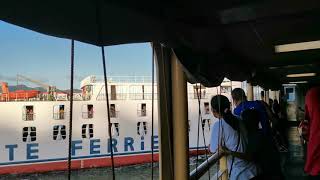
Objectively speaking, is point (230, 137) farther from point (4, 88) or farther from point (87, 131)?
point (87, 131)

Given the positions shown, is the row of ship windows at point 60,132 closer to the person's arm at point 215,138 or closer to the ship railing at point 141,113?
the ship railing at point 141,113

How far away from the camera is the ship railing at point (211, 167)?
1982 mm

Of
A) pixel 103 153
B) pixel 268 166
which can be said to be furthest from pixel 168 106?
pixel 103 153

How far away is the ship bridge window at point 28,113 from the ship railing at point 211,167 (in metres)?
16.9

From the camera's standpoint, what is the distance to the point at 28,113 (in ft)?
61.8

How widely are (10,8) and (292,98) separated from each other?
8645mm

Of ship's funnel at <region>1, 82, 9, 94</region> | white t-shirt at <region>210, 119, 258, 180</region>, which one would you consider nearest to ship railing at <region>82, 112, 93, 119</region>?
ship's funnel at <region>1, 82, 9, 94</region>

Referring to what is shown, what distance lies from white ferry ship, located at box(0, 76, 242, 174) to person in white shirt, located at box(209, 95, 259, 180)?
50.0 ft

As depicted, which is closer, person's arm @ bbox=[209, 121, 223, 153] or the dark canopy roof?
the dark canopy roof

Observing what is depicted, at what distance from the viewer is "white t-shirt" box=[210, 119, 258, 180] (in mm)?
1966

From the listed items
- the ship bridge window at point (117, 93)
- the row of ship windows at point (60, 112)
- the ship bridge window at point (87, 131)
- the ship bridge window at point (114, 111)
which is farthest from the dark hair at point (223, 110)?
the ship bridge window at point (87, 131)

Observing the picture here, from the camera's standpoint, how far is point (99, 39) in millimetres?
1070

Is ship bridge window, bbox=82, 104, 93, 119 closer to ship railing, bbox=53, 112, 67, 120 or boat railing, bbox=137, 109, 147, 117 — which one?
ship railing, bbox=53, 112, 67, 120

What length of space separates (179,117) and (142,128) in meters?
18.9
